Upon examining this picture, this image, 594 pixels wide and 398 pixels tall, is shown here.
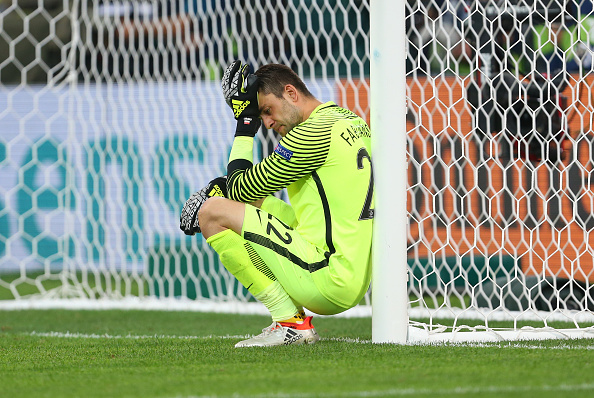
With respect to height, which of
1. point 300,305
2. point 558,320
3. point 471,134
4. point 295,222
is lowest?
point 558,320

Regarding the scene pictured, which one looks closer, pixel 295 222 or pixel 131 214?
pixel 295 222

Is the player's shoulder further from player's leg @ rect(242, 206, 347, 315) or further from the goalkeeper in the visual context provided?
player's leg @ rect(242, 206, 347, 315)

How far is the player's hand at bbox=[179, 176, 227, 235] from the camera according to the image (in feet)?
11.8

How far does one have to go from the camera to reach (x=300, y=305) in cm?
358

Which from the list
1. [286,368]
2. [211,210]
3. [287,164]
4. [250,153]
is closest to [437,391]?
[286,368]

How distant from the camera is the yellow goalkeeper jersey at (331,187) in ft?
11.3

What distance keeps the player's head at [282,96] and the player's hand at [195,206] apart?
354mm

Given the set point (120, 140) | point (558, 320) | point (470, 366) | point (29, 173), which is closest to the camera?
point (470, 366)

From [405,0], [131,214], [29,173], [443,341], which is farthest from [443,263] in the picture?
[29,173]

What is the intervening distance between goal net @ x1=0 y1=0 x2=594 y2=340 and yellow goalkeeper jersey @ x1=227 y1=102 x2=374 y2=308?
1.47 feet

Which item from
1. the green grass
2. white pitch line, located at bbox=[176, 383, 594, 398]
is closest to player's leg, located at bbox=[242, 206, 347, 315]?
the green grass

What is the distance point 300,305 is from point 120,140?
12.7 feet

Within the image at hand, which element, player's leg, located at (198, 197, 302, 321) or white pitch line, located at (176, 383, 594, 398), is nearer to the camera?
white pitch line, located at (176, 383, 594, 398)

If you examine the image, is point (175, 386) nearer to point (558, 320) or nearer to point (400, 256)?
point (400, 256)
